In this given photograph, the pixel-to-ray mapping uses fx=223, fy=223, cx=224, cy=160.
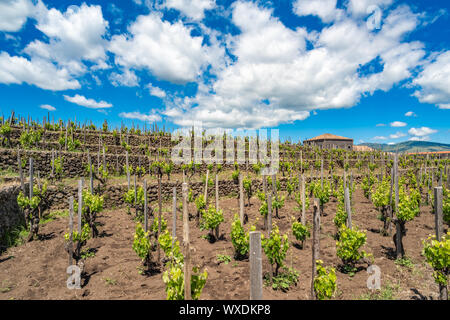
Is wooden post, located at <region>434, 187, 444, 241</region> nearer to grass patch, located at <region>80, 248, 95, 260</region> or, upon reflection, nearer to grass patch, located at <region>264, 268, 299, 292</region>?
grass patch, located at <region>264, 268, 299, 292</region>

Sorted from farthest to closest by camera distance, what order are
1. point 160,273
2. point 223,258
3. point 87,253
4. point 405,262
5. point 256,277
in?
point 87,253, point 223,258, point 405,262, point 160,273, point 256,277

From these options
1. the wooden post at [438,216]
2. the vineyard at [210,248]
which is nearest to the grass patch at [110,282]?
the vineyard at [210,248]

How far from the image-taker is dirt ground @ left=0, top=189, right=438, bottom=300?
226 inches

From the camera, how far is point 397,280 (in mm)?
6324

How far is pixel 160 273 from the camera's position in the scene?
6.88 m

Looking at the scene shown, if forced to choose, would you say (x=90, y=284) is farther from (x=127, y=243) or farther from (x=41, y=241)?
(x=41, y=241)

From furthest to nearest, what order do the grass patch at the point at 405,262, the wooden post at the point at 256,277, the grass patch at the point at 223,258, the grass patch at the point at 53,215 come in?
the grass patch at the point at 53,215, the grass patch at the point at 223,258, the grass patch at the point at 405,262, the wooden post at the point at 256,277

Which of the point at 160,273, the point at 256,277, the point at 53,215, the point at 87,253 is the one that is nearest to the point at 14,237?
the point at 53,215

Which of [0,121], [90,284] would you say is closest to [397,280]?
[90,284]

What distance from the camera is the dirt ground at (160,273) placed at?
575 centimetres

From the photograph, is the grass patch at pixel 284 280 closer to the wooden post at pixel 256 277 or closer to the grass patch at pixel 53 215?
the wooden post at pixel 256 277

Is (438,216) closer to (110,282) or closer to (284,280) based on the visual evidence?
(284,280)

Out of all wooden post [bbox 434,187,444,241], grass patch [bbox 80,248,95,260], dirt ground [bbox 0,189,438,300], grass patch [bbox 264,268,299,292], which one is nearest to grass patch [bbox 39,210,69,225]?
dirt ground [bbox 0,189,438,300]
